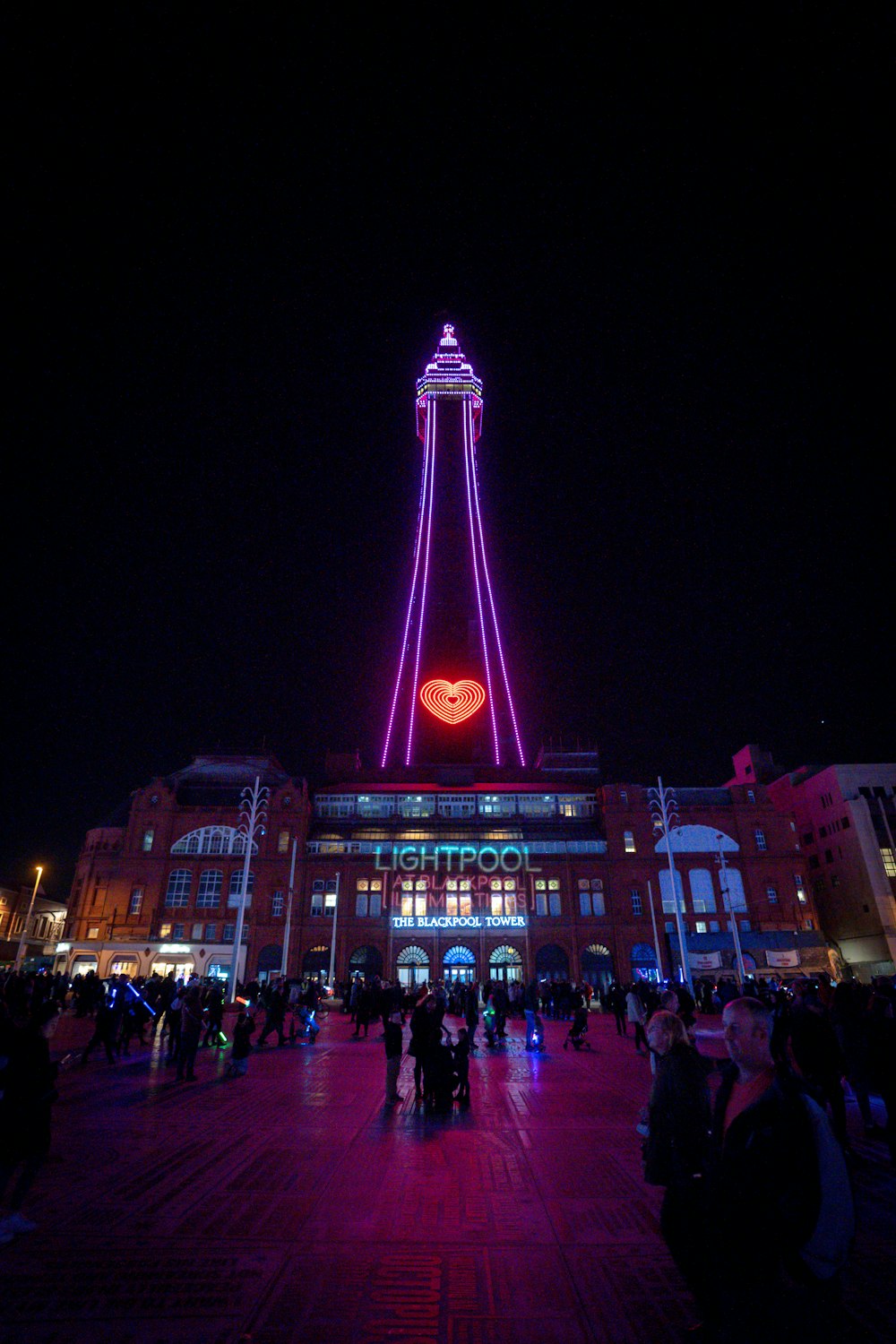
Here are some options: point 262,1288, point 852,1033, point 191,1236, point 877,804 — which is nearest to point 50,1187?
point 191,1236

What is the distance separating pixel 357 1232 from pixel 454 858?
173 ft

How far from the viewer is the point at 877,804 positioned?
58.5 metres

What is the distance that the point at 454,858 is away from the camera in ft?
189

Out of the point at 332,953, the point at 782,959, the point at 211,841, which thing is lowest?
the point at 782,959

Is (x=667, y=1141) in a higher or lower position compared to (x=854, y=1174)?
higher

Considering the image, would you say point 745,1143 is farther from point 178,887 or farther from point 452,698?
point 452,698

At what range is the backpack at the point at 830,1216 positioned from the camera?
3172 mm

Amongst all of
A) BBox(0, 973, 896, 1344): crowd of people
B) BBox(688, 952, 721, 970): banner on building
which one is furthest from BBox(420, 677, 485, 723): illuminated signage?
BBox(0, 973, 896, 1344): crowd of people

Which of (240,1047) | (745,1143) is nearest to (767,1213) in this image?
(745,1143)

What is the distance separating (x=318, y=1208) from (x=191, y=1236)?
122cm

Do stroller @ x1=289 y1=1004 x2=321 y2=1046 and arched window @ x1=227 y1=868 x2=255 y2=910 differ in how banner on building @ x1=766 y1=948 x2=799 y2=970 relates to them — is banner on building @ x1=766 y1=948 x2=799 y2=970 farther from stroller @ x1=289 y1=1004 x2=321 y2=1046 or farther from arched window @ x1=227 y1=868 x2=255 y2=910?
stroller @ x1=289 y1=1004 x2=321 y2=1046

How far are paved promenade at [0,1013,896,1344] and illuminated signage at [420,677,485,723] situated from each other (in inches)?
2722


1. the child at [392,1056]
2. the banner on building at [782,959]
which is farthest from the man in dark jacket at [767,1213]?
the banner on building at [782,959]

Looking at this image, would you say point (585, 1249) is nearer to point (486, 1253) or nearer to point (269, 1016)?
point (486, 1253)
